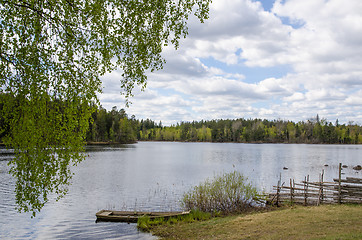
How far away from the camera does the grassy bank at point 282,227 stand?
1049 centimetres

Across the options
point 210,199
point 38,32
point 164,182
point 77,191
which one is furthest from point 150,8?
point 164,182

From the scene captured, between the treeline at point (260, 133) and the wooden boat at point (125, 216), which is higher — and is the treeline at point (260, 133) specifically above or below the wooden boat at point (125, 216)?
above

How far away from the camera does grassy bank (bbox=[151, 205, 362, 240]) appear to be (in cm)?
1049

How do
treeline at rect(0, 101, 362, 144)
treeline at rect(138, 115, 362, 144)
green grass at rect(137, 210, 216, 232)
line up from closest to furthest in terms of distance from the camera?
green grass at rect(137, 210, 216, 232)
treeline at rect(0, 101, 362, 144)
treeline at rect(138, 115, 362, 144)

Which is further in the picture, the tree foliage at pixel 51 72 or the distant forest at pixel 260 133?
the distant forest at pixel 260 133

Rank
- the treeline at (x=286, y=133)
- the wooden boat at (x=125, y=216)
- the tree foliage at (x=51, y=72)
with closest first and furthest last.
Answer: the tree foliage at (x=51, y=72), the wooden boat at (x=125, y=216), the treeline at (x=286, y=133)

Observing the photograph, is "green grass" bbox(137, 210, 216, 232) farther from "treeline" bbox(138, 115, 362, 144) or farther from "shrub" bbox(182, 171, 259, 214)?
"treeline" bbox(138, 115, 362, 144)

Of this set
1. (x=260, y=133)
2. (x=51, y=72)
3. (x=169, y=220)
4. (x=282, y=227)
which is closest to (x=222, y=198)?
(x=169, y=220)

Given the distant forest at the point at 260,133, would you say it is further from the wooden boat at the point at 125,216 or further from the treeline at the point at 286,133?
the wooden boat at the point at 125,216

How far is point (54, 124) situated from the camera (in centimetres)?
702

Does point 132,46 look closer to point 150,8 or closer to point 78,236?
point 150,8

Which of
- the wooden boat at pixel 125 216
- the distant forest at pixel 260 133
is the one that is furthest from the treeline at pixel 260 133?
the wooden boat at pixel 125 216

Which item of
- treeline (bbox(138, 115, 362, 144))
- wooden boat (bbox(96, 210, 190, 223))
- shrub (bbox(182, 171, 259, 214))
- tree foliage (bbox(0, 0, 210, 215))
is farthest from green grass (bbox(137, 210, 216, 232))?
treeline (bbox(138, 115, 362, 144))

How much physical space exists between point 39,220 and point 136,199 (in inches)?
265
